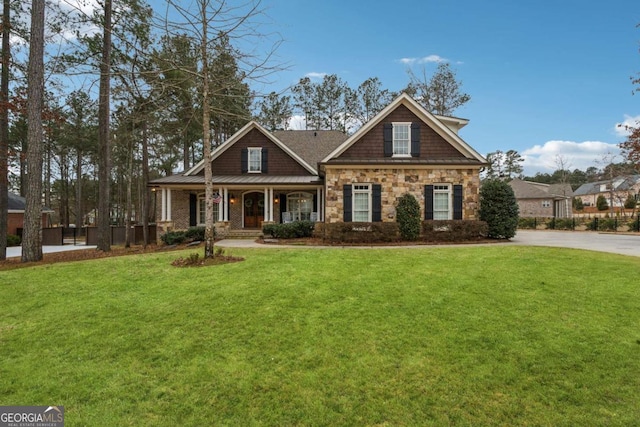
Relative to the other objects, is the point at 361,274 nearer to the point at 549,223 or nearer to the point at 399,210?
the point at 399,210

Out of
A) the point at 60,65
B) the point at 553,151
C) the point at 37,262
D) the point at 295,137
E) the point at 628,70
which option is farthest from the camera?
the point at 553,151

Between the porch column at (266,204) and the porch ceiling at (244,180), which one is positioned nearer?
the porch ceiling at (244,180)

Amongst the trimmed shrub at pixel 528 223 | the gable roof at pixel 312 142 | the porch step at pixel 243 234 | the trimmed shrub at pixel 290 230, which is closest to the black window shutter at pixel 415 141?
the trimmed shrub at pixel 290 230

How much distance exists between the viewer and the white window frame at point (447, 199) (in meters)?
14.6

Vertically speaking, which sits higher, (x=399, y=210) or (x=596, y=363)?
(x=399, y=210)

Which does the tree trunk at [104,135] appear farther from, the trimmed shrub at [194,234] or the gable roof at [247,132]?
the gable roof at [247,132]

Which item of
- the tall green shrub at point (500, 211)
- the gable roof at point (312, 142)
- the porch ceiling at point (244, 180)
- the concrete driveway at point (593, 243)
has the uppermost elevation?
the gable roof at point (312, 142)

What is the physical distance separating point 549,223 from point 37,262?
3083cm

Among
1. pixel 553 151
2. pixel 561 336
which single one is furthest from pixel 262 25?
pixel 553 151

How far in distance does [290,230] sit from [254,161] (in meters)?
6.43

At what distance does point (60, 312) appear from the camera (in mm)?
5004

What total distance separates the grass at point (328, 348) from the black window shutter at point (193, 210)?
11.3 meters

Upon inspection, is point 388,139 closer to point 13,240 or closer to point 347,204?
point 347,204

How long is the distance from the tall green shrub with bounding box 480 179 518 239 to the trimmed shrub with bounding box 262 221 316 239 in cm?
797
